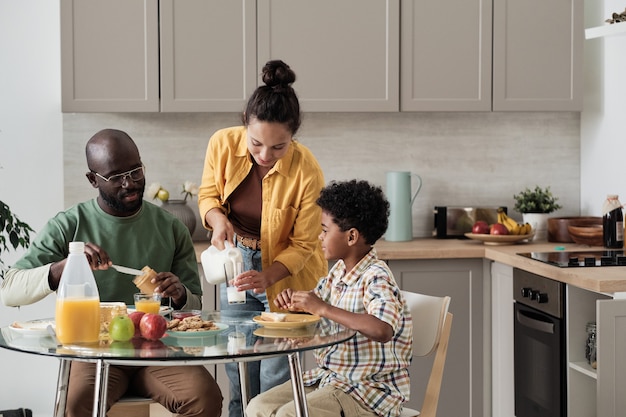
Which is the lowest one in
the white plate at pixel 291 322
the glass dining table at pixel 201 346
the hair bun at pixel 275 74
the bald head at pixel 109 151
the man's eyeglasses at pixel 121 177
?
the glass dining table at pixel 201 346

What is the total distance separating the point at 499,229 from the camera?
4.14 metres

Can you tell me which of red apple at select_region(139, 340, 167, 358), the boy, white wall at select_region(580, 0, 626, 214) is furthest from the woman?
white wall at select_region(580, 0, 626, 214)

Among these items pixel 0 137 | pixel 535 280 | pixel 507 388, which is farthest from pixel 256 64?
pixel 507 388

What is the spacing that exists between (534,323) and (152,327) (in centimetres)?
182

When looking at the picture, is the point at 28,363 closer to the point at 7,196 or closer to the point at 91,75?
the point at 7,196

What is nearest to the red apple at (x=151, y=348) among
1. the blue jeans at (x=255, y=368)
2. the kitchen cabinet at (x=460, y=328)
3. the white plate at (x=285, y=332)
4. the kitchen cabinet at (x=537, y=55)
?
the white plate at (x=285, y=332)

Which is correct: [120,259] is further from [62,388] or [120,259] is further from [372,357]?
[372,357]

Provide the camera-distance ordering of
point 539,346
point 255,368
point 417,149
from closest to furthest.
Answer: point 255,368 < point 539,346 < point 417,149

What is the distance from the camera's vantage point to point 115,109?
4.01m

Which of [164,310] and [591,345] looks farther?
[591,345]

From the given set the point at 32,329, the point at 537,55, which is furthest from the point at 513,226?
the point at 32,329

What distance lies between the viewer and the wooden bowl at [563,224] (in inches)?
170

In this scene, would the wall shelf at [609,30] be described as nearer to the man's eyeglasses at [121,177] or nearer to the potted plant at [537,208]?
the potted plant at [537,208]

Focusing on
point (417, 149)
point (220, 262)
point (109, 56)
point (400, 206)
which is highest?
point (109, 56)
